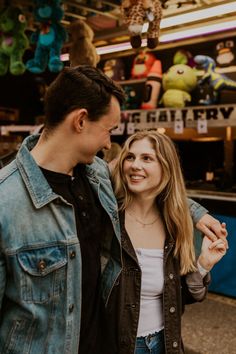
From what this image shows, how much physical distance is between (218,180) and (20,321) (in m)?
3.24

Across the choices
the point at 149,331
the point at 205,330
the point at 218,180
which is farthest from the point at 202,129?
the point at 149,331

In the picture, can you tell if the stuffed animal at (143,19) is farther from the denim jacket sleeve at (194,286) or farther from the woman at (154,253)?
the denim jacket sleeve at (194,286)

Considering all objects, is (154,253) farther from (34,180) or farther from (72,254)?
(34,180)

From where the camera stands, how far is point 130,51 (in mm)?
5059

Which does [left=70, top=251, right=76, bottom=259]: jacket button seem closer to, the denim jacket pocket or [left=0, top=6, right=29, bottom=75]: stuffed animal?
the denim jacket pocket

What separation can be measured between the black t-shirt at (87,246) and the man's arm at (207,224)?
53 cm

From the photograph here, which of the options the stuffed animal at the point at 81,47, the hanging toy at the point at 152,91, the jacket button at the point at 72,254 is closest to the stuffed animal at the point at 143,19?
the stuffed animal at the point at 81,47

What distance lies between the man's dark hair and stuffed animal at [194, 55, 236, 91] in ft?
8.90

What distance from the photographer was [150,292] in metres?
1.61

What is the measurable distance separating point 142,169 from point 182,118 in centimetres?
230

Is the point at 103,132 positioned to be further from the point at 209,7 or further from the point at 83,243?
the point at 209,7

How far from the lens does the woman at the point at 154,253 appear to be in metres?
1.56

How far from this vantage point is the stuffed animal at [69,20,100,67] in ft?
11.9

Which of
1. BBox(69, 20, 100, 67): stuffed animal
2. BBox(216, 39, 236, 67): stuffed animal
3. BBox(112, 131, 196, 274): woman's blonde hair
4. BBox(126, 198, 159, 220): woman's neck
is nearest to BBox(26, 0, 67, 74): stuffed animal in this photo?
BBox(69, 20, 100, 67): stuffed animal
